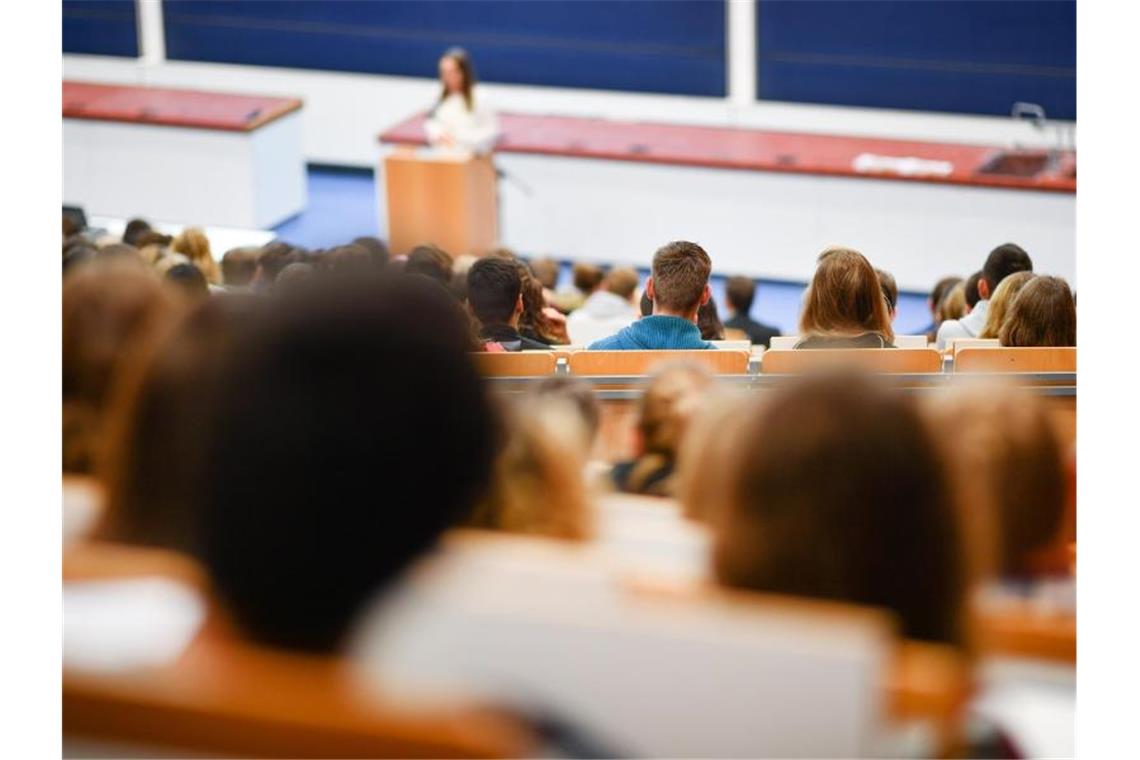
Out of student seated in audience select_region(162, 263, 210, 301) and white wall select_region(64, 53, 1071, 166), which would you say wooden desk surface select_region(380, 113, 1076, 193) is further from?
student seated in audience select_region(162, 263, 210, 301)

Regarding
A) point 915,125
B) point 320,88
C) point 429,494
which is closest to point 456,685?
point 429,494

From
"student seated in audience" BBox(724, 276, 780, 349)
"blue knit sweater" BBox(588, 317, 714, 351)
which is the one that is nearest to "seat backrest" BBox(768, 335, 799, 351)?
"blue knit sweater" BBox(588, 317, 714, 351)

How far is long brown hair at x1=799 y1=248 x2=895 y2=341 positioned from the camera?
3.95m

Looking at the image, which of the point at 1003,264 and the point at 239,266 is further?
the point at 239,266

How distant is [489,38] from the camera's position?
9789 millimetres

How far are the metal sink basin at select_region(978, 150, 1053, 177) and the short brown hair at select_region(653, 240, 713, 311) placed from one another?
4589 millimetres

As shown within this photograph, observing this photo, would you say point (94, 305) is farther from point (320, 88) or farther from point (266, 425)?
point (320, 88)

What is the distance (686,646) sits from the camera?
1237mm

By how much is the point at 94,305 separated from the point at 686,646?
1.12 metres

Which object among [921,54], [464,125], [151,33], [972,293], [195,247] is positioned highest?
[151,33]

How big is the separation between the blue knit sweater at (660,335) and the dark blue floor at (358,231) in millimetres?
3388

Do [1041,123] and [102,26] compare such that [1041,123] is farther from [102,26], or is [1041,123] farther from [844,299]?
[102,26]

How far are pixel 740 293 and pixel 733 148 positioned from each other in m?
2.72

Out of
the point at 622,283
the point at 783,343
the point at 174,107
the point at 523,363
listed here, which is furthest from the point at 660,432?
the point at 174,107
